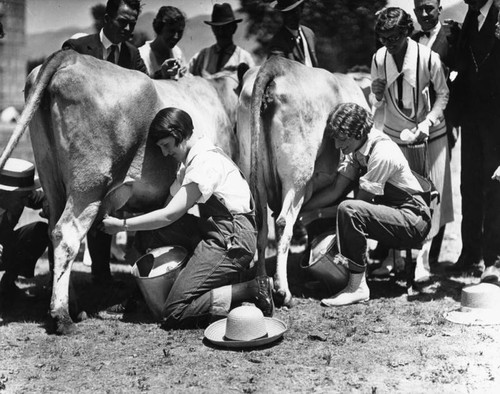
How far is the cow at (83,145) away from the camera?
5.08 metres

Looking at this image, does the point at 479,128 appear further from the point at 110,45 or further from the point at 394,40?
the point at 110,45

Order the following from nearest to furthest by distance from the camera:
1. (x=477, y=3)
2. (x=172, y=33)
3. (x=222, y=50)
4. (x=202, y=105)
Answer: (x=477, y=3)
(x=202, y=105)
(x=172, y=33)
(x=222, y=50)

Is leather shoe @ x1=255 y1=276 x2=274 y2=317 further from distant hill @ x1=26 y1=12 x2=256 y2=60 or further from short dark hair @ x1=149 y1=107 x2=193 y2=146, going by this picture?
distant hill @ x1=26 y1=12 x2=256 y2=60

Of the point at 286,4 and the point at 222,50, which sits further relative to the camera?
the point at 222,50

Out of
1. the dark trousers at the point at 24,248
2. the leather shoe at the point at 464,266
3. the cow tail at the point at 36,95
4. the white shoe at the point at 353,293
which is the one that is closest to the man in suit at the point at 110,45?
the dark trousers at the point at 24,248

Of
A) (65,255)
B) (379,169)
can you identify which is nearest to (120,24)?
(65,255)

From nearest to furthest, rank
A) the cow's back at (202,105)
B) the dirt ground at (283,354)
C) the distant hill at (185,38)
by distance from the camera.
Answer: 1. the dirt ground at (283,354)
2. the cow's back at (202,105)
3. the distant hill at (185,38)

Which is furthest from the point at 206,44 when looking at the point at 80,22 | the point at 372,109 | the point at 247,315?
the point at 247,315

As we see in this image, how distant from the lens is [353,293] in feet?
19.0

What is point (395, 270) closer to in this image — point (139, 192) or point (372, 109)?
point (372, 109)

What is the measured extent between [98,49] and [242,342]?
306 cm

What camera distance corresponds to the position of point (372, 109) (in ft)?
22.9

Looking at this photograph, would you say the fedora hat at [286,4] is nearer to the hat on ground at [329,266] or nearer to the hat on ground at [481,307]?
the hat on ground at [329,266]

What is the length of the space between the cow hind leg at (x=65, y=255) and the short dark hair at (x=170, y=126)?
715 mm
